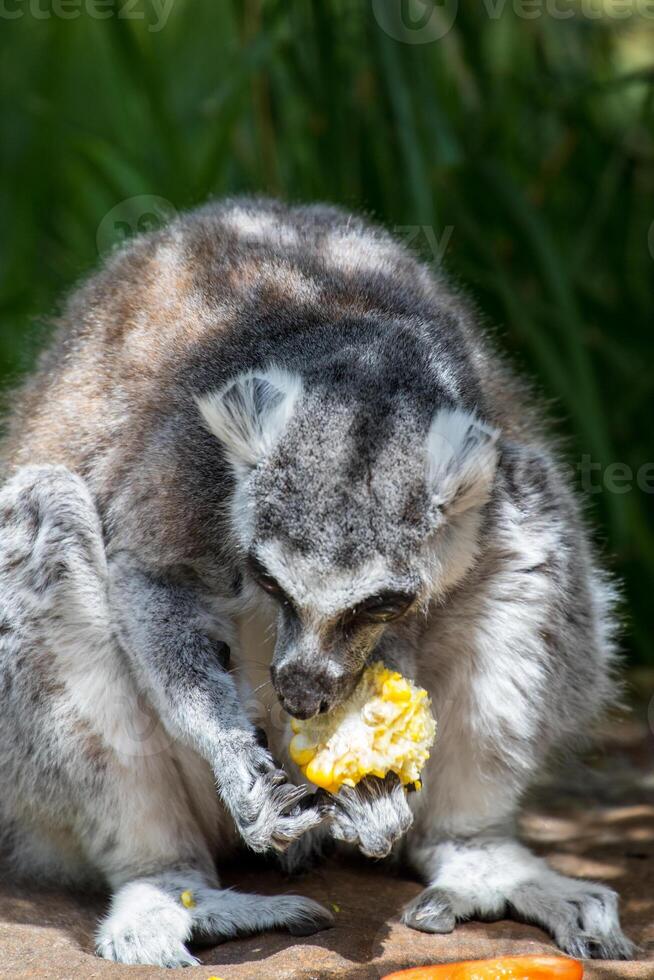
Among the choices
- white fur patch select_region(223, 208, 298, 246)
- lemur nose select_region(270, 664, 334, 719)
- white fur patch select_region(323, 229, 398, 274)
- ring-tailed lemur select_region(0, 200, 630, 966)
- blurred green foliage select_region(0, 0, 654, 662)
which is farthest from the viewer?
blurred green foliage select_region(0, 0, 654, 662)

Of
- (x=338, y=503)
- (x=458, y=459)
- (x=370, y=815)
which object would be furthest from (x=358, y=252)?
(x=370, y=815)

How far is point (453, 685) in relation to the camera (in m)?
4.85

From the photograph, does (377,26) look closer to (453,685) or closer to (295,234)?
(295,234)

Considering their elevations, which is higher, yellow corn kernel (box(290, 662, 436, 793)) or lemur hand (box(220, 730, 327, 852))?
yellow corn kernel (box(290, 662, 436, 793))

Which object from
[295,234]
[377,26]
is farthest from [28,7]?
[295,234]

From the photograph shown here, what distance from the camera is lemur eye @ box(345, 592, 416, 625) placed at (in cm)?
402

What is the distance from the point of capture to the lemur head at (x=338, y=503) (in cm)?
398

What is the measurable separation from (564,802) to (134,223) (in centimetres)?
432

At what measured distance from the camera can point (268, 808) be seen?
4188mm

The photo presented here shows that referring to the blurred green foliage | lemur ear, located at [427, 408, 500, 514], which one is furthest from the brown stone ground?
the blurred green foliage

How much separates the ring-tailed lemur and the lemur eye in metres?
0.01

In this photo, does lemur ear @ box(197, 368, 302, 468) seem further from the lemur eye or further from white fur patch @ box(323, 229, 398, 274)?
white fur patch @ box(323, 229, 398, 274)

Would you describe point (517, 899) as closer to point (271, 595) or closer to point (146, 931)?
point (146, 931)

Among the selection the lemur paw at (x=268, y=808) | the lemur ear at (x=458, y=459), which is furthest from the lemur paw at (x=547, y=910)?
the lemur ear at (x=458, y=459)
